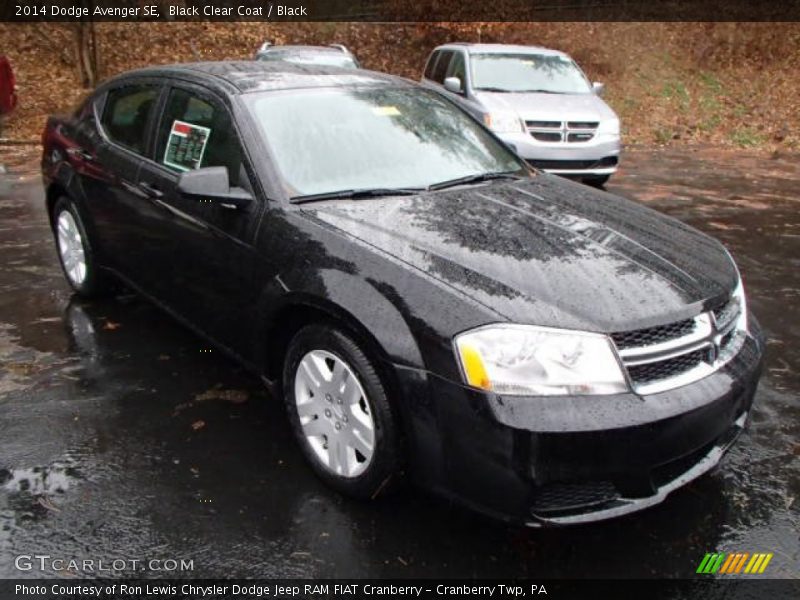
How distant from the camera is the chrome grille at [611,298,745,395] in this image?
251 cm

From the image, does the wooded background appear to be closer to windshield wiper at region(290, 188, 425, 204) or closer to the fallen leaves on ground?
the fallen leaves on ground

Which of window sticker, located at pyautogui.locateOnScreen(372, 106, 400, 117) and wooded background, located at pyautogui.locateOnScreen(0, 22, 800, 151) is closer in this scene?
window sticker, located at pyautogui.locateOnScreen(372, 106, 400, 117)

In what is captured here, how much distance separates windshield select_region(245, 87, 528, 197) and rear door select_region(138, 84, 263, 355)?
0.69 feet

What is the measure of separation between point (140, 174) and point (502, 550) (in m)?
2.85

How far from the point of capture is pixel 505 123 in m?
9.12

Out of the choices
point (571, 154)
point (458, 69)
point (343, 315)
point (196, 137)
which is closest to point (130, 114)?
point (196, 137)

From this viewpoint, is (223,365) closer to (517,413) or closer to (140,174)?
(140,174)

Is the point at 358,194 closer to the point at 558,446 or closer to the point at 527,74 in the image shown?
the point at 558,446

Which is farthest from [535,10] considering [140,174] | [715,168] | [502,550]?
[502,550]

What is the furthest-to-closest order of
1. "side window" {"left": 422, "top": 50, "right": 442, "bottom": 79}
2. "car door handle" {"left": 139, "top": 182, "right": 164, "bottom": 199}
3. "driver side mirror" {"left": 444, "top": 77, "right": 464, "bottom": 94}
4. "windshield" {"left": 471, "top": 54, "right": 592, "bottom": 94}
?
"side window" {"left": 422, "top": 50, "right": 442, "bottom": 79}
"windshield" {"left": 471, "top": 54, "right": 592, "bottom": 94}
"driver side mirror" {"left": 444, "top": 77, "right": 464, "bottom": 94}
"car door handle" {"left": 139, "top": 182, "right": 164, "bottom": 199}

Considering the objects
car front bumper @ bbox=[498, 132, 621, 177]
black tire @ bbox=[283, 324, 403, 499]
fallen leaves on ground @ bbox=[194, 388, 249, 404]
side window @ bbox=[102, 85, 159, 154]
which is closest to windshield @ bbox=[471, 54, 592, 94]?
car front bumper @ bbox=[498, 132, 621, 177]

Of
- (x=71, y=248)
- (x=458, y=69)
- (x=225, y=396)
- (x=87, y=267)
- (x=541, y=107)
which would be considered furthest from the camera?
(x=458, y=69)

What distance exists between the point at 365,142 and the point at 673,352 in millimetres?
1825

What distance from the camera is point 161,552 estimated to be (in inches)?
107
